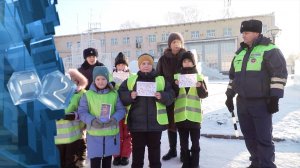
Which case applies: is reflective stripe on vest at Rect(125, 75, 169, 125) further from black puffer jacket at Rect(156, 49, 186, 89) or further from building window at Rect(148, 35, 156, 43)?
building window at Rect(148, 35, 156, 43)

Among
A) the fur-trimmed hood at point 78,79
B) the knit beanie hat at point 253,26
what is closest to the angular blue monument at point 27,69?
the fur-trimmed hood at point 78,79

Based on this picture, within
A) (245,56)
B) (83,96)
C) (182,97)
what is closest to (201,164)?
(182,97)

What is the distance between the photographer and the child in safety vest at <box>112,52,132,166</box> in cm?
461

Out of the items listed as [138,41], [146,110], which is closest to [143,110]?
[146,110]

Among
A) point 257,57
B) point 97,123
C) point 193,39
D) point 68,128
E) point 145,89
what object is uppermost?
point 193,39

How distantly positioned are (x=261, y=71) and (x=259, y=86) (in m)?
0.18

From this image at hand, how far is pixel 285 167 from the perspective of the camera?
14.0 ft

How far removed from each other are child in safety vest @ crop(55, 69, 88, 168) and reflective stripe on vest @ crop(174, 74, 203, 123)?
1.29m

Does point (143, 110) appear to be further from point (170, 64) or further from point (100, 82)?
point (170, 64)

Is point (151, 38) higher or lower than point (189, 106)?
higher

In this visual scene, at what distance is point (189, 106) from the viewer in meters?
4.26

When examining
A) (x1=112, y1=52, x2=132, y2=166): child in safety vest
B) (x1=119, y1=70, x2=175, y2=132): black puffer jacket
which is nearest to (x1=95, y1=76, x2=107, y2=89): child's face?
(x1=119, y1=70, x2=175, y2=132): black puffer jacket

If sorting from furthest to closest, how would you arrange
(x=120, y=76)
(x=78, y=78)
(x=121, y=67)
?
(x=121, y=67), (x=120, y=76), (x=78, y=78)

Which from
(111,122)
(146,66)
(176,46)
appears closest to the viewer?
(111,122)
